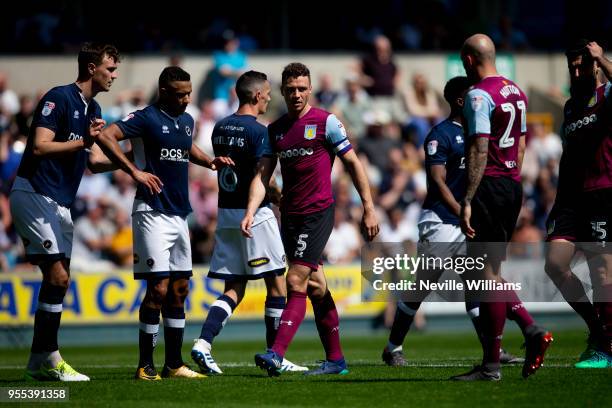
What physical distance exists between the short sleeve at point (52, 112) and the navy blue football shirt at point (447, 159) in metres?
3.73

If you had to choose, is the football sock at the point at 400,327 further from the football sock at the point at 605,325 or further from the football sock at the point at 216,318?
the football sock at the point at 605,325

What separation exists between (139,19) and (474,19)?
843 cm

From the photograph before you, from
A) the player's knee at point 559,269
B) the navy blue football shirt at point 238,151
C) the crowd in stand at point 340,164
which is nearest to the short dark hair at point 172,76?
the navy blue football shirt at point 238,151

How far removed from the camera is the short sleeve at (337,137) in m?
10.8

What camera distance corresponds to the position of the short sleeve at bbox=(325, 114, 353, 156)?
1078 cm

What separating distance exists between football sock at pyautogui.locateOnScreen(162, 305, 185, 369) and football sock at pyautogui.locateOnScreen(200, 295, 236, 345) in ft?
1.24

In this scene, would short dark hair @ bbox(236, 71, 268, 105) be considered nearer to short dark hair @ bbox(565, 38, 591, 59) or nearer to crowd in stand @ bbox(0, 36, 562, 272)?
short dark hair @ bbox(565, 38, 591, 59)

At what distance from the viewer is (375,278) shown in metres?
19.9

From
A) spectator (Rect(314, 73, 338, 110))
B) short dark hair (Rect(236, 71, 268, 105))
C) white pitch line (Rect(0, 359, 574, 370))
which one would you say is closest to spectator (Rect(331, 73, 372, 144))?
spectator (Rect(314, 73, 338, 110))

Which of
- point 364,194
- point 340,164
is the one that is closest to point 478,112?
point 364,194

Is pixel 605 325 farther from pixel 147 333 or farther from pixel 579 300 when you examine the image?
pixel 147 333

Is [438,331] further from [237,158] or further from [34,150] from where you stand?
[34,150]

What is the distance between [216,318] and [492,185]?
327 centimetres

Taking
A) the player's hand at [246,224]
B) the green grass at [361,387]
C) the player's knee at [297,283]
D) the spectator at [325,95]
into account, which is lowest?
the green grass at [361,387]
